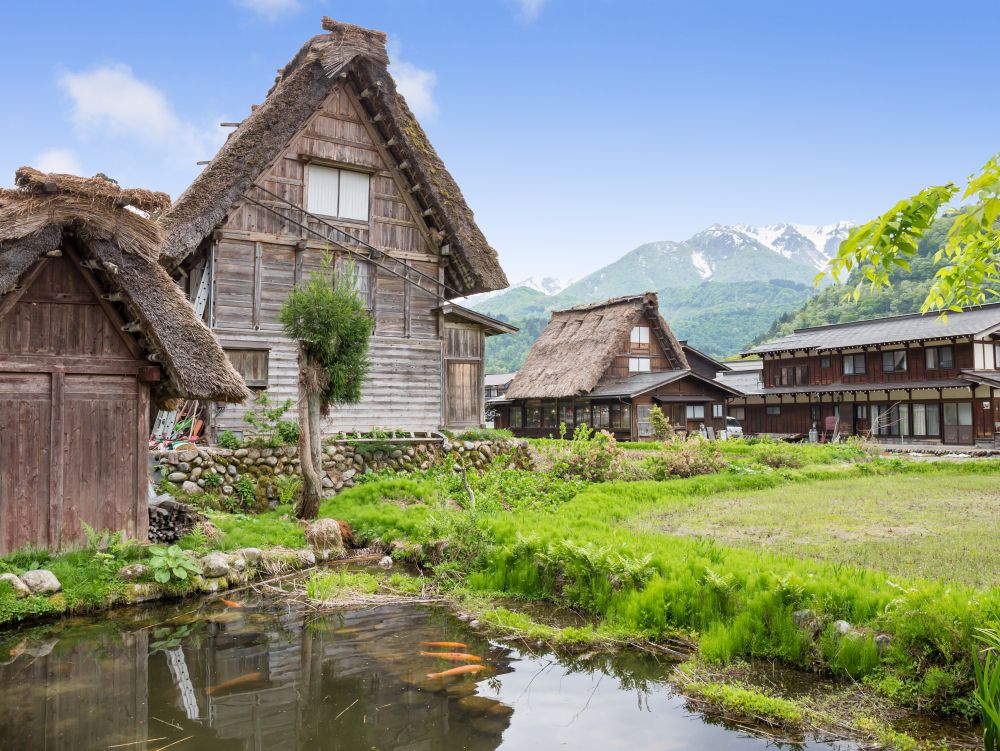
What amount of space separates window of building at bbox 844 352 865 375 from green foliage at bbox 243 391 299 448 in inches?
1197

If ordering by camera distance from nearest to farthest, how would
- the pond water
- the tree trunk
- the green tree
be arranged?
1. the pond water
2. the tree trunk
3. the green tree

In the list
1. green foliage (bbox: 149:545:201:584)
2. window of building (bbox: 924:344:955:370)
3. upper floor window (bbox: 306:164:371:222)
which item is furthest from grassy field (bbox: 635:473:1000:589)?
window of building (bbox: 924:344:955:370)

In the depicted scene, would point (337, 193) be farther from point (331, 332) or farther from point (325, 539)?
point (325, 539)

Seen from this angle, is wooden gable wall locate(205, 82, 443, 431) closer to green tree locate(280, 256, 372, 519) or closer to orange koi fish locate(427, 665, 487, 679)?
green tree locate(280, 256, 372, 519)

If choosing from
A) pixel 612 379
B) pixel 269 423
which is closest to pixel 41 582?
pixel 269 423

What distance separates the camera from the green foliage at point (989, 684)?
415cm

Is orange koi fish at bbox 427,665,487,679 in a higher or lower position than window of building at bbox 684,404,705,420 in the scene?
lower

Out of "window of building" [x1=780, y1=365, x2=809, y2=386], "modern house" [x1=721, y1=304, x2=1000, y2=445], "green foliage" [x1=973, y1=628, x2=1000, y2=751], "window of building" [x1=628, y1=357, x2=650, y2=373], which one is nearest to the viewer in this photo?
"green foliage" [x1=973, y1=628, x2=1000, y2=751]

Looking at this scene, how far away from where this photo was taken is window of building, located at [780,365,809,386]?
129 ft

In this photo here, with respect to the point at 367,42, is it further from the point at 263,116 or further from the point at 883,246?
the point at 883,246

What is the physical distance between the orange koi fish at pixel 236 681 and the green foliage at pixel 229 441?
868 cm

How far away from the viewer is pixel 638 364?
1452 inches

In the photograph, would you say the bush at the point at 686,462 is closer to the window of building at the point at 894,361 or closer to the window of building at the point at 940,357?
the window of building at the point at 940,357

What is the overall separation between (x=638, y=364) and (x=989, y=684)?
32.7 m
